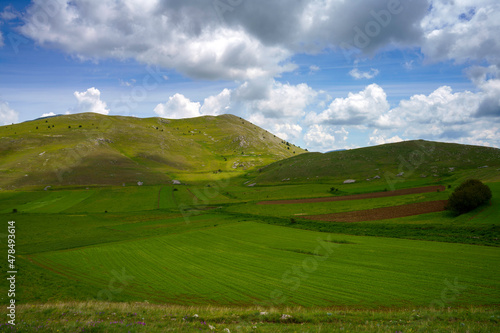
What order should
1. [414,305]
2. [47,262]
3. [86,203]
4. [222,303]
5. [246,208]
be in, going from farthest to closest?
[86,203]
[246,208]
[47,262]
[222,303]
[414,305]

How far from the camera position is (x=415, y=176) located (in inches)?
5002

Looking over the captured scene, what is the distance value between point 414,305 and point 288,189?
340ft

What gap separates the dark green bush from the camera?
5700cm

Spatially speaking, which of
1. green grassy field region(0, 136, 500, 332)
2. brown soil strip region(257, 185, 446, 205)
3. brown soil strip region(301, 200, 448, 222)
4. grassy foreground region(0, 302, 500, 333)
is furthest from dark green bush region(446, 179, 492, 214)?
grassy foreground region(0, 302, 500, 333)

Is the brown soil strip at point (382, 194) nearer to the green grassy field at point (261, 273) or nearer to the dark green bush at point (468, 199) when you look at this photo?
the green grassy field at point (261, 273)

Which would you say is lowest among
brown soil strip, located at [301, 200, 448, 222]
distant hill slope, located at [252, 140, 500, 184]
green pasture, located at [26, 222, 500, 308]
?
green pasture, located at [26, 222, 500, 308]

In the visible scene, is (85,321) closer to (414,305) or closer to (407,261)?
(414,305)

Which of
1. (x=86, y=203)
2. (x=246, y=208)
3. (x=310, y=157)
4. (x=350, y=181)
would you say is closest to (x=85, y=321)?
(x=246, y=208)

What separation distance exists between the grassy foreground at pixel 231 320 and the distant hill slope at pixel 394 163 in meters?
122

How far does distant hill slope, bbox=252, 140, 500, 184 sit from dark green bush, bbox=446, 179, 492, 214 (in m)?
69.6

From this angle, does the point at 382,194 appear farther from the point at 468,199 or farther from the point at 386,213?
the point at 468,199

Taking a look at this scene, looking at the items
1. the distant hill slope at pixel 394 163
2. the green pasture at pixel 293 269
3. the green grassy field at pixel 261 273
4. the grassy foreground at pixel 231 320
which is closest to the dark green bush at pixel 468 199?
the green grassy field at pixel 261 273

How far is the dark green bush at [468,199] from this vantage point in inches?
2244

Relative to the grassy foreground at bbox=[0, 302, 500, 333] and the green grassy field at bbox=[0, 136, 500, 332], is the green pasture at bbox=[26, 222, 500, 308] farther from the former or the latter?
the grassy foreground at bbox=[0, 302, 500, 333]
